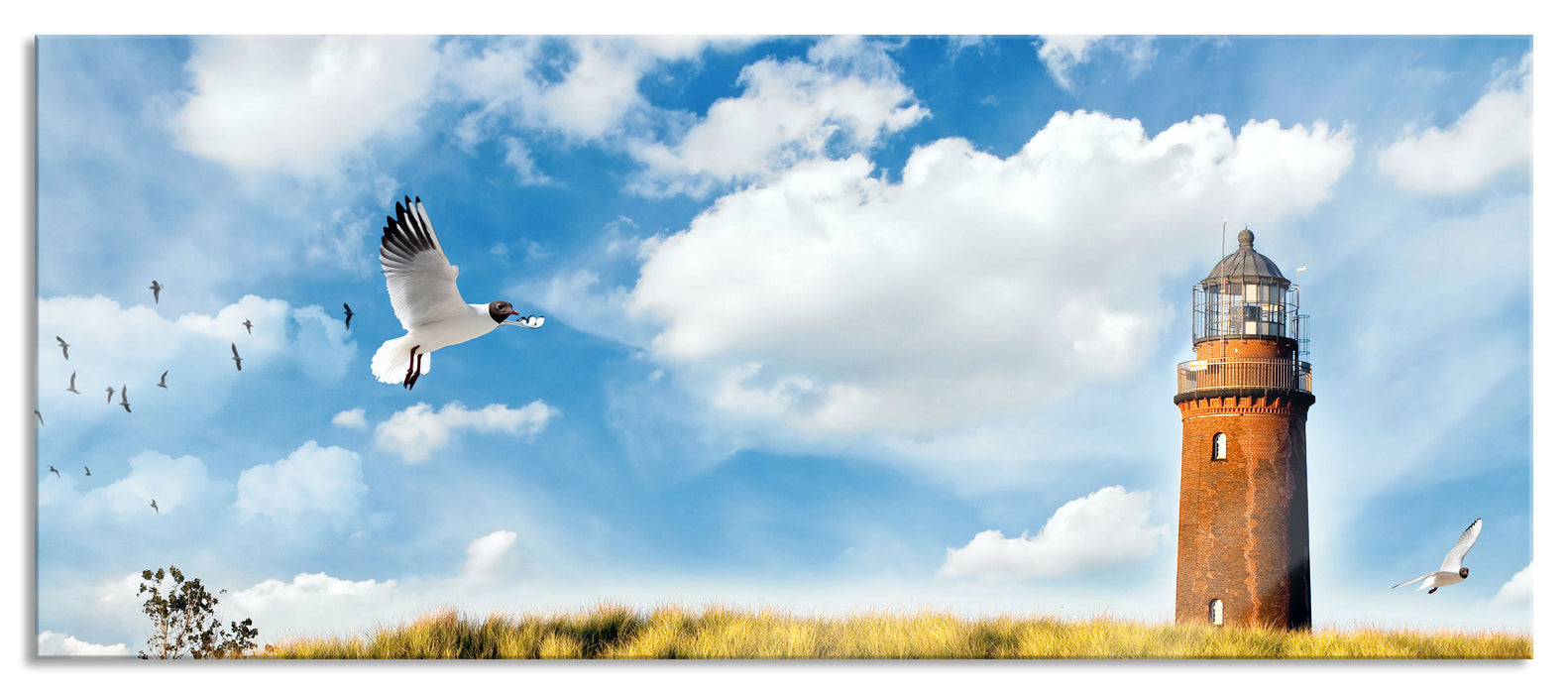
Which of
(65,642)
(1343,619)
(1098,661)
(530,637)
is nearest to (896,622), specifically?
(1098,661)

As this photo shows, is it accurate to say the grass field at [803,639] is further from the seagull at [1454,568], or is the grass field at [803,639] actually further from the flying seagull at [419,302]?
the flying seagull at [419,302]

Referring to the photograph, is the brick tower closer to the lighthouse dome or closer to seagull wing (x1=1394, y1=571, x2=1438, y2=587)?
the lighthouse dome

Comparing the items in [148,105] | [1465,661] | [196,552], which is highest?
[148,105]

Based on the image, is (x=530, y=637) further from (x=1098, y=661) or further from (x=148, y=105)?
(x=148, y=105)

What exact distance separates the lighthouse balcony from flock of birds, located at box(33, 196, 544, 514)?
7662 millimetres

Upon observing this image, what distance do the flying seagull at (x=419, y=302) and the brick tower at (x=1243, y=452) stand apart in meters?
7.07

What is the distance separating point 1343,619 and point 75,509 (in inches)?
350

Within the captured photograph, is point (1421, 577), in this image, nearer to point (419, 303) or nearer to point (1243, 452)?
point (1243, 452)

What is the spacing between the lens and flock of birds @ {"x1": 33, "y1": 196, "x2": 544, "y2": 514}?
7.13 metres

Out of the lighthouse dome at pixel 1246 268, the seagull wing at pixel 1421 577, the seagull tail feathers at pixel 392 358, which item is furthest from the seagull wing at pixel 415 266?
the seagull wing at pixel 1421 577

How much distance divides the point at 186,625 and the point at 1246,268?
9.33 meters

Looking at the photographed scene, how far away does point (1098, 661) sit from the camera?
8.32 metres

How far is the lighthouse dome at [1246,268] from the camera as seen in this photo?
1027 cm

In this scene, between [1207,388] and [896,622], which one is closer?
[896,622]
